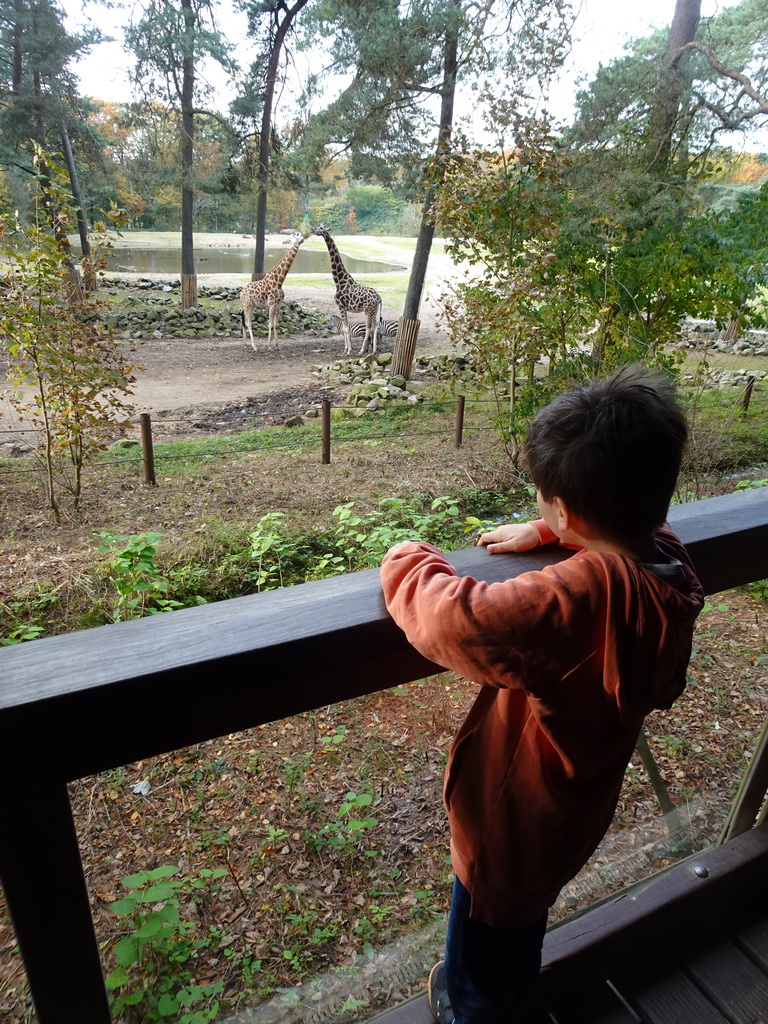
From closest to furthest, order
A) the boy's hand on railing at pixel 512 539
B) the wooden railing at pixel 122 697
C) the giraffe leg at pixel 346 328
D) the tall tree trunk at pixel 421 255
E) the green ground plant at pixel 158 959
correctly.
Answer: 1. the wooden railing at pixel 122 697
2. the boy's hand on railing at pixel 512 539
3. the green ground plant at pixel 158 959
4. the tall tree trunk at pixel 421 255
5. the giraffe leg at pixel 346 328

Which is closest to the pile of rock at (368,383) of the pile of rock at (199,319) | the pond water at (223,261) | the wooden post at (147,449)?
the wooden post at (147,449)

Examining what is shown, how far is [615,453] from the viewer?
59 cm

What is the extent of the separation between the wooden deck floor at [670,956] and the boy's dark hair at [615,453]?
754 millimetres

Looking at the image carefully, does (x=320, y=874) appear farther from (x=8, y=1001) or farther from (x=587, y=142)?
(x=587, y=142)

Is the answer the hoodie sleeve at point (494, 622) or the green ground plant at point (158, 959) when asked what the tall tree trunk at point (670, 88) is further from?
the green ground plant at point (158, 959)

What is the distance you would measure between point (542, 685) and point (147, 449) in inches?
163

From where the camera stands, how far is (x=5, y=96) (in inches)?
195

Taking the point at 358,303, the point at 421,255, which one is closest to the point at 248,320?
the point at 358,303

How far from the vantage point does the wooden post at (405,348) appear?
8164mm

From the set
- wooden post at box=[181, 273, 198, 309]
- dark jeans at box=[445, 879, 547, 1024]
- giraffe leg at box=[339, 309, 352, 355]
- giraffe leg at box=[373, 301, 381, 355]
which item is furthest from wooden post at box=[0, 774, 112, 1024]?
wooden post at box=[181, 273, 198, 309]

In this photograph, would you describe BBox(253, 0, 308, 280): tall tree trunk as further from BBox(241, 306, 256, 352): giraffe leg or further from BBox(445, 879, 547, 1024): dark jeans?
BBox(445, 879, 547, 1024): dark jeans

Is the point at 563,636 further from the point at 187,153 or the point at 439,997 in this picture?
the point at 187,153

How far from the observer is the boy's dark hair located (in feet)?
1.93

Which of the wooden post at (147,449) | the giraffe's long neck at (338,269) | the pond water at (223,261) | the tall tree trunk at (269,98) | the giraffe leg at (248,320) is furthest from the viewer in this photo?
the pond water at (223,261)
